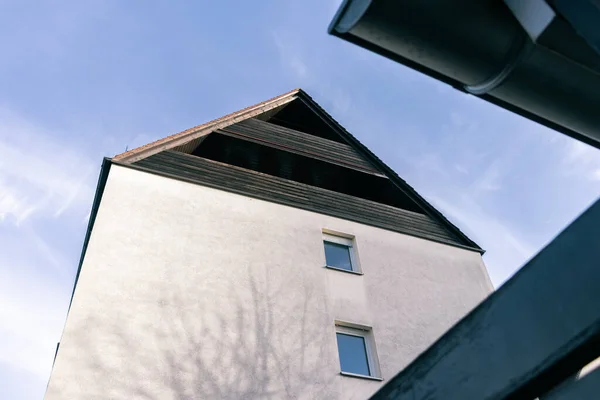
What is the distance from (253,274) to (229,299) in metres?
0.78

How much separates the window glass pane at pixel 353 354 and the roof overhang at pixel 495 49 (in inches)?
310

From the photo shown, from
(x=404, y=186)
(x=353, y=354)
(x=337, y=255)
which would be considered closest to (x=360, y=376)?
(x=353, y=354)

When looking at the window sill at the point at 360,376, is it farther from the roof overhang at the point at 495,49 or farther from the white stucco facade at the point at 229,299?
the roof overhang at the point at 495,49

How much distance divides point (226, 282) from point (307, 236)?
2299 mm

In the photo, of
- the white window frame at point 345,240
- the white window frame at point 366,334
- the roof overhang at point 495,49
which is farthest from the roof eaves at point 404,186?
the roof overhang at point 495,49

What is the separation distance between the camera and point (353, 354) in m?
8.82

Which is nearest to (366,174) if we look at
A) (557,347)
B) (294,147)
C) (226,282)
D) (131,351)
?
(294,147)

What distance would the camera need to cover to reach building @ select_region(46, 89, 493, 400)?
7.23m

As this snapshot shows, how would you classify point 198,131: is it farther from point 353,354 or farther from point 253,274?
point 353,354

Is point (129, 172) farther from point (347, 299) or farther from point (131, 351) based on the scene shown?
point (347, 299)

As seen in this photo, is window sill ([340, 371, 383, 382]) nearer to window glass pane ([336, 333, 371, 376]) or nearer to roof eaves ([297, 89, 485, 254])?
window glass pane ([336, 333, 371, 376])

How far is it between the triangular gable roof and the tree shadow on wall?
3.66m

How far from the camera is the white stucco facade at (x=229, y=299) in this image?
706 cm

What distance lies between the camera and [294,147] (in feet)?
41.2
